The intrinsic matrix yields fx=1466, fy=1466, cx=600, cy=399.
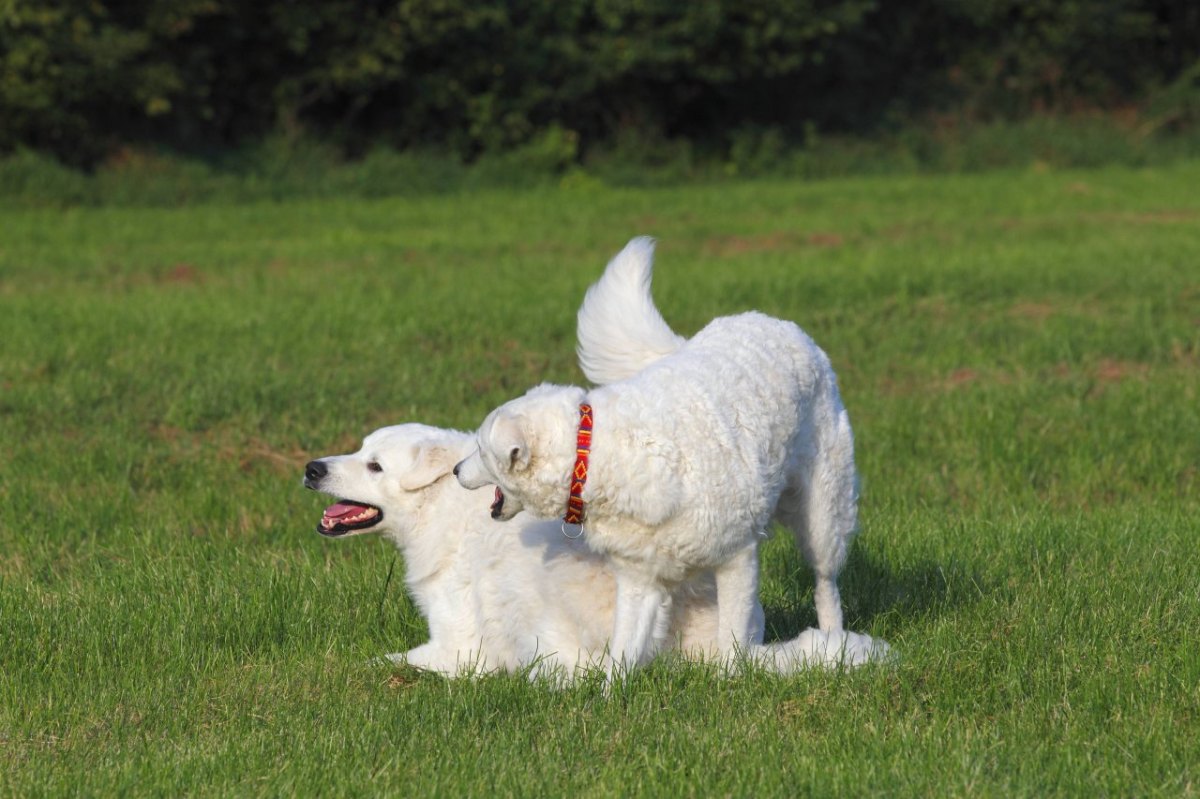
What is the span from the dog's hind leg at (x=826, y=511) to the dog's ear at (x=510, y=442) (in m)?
1.20

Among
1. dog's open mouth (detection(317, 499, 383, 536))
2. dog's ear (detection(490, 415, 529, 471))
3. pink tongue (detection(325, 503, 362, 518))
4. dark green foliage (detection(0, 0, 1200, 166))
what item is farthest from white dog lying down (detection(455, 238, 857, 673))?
dark green foliage (detection(0, 0, 1200, 166))

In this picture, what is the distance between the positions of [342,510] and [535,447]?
1667mm

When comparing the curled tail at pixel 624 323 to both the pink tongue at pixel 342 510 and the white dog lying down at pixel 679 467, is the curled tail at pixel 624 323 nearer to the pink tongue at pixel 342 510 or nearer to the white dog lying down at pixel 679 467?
the white dog lying down at pixel 679 467

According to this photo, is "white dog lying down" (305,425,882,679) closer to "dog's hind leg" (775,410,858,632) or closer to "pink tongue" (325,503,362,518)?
"pink tongue" (325,503,362,518)

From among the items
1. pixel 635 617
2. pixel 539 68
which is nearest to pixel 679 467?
pixel 635 617

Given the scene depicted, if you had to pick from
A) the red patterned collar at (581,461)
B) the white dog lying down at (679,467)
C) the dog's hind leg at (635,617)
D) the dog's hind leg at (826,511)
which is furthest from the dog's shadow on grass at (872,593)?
the red patterned collar at (581,461)

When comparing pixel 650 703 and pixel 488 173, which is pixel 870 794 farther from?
pixel 488 173

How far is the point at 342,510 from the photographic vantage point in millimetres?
6246

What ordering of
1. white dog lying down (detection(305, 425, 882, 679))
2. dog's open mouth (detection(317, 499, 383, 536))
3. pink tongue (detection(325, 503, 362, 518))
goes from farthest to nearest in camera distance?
1. pink tongue (detection(325, 503, 362, 518))
2. dog's open mouth (detection(317, 499, 383, 536))
3. white dog lying down (detection(305, 425, 882, 679))

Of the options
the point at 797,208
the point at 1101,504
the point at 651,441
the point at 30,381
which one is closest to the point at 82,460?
the point at 30,381

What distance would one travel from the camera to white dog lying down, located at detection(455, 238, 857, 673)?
4.85 metres

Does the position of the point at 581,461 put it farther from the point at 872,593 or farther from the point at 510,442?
the point at 872,593

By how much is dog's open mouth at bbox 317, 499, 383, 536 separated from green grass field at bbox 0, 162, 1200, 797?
0.93 ft

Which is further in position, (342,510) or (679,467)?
(342,510)
